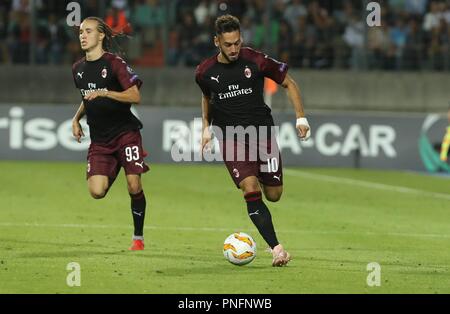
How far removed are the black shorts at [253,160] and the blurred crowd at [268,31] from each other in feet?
52.3

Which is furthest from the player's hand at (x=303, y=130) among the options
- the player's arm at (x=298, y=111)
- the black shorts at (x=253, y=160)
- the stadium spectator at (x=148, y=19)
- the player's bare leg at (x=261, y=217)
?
the stadium spectator at (x=148, y=19)

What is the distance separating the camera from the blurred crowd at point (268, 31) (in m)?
27.3

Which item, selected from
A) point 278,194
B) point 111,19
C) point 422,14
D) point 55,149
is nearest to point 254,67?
point 278,194

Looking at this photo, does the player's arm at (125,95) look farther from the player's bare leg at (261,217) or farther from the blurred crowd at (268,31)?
the blurred crowd at (268,31)

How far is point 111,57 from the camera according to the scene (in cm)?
1188

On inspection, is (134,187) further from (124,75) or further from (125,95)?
(124,75)

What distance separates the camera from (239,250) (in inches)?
423

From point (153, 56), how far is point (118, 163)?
15.9 metres

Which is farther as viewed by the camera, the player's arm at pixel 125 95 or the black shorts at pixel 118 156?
the black shorts at pixel 118 156

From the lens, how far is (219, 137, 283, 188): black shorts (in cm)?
1109

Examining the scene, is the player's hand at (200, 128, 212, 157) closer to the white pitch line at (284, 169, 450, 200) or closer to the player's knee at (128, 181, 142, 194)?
the player's knee at (128, 181, 142, 194)

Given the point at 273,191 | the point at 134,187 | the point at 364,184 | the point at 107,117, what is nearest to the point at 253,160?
the point at 273,191

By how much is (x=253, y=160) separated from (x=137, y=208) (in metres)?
1.53

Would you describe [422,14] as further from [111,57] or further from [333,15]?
[111,57]
